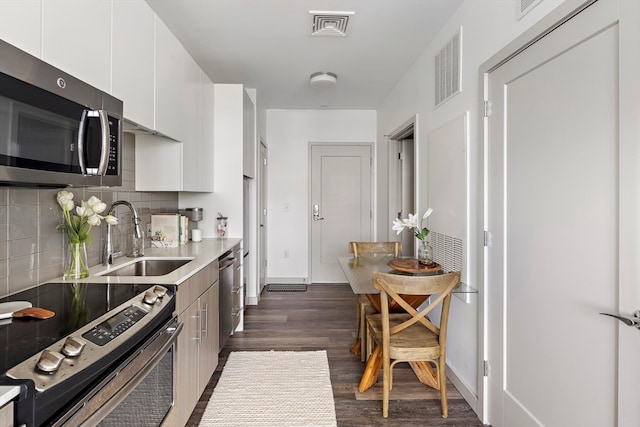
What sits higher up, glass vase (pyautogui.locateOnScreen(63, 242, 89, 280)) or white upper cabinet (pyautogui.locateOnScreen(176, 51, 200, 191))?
white upper cabinet (pyautogui.locateOnScreen(176, 51, 200, 191))

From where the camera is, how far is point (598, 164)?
122cm

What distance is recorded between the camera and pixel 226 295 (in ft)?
8.84

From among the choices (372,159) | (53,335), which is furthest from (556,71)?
(372,159)

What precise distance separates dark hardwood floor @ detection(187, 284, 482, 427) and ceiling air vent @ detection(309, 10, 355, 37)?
2.59m

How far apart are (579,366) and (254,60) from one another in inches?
128

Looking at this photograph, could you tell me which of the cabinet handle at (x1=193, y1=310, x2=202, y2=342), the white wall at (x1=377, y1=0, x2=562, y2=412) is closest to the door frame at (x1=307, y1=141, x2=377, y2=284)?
the white wall at (x1=377, y1=0, x2=562, y2=412)

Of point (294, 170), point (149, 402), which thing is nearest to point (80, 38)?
point (149, 402)

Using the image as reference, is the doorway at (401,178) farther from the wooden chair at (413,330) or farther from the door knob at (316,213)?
the wooden chair at (413,330)

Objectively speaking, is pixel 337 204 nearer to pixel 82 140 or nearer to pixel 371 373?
pixel 371 373

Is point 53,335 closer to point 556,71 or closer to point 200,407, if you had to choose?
point 200,407

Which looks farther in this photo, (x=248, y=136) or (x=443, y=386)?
(x=248, y=136)

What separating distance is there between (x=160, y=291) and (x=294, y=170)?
3.72 meters

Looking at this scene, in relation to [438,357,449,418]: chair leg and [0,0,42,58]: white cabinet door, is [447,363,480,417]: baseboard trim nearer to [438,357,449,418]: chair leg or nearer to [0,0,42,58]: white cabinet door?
[438,357,449,418]: chair leg

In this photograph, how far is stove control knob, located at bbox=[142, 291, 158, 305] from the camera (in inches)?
54.7
